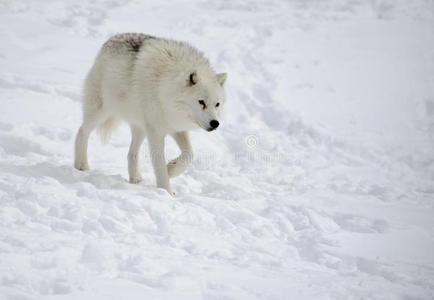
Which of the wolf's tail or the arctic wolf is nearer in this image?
the arctic wolf

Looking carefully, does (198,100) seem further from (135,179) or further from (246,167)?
(246,167)

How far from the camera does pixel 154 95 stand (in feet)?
18.1

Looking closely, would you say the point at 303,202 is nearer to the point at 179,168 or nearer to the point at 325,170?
the point at 179,168

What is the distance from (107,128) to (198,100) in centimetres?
176

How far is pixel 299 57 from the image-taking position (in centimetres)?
1163

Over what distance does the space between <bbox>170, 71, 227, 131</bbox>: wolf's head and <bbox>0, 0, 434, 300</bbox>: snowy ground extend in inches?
34.7

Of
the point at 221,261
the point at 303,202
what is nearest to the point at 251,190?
the point at 303,202

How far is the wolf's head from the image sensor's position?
5.27m

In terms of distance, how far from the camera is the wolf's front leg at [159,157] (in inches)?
219

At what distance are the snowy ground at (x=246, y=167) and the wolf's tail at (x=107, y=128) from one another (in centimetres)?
37

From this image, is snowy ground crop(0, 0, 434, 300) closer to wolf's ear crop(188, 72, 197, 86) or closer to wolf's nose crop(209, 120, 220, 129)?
wolf's nose crop(209, 120, 220, 129)

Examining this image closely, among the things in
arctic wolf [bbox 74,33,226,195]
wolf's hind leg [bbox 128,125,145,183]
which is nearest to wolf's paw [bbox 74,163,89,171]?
arctic wolf [bbox 74,33,226,195]

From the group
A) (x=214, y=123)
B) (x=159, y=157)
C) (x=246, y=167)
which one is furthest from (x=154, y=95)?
(x=246, y=167)

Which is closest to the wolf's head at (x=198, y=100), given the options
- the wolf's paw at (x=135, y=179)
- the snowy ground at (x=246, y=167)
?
the snowy ground at (x=246, y=167)
